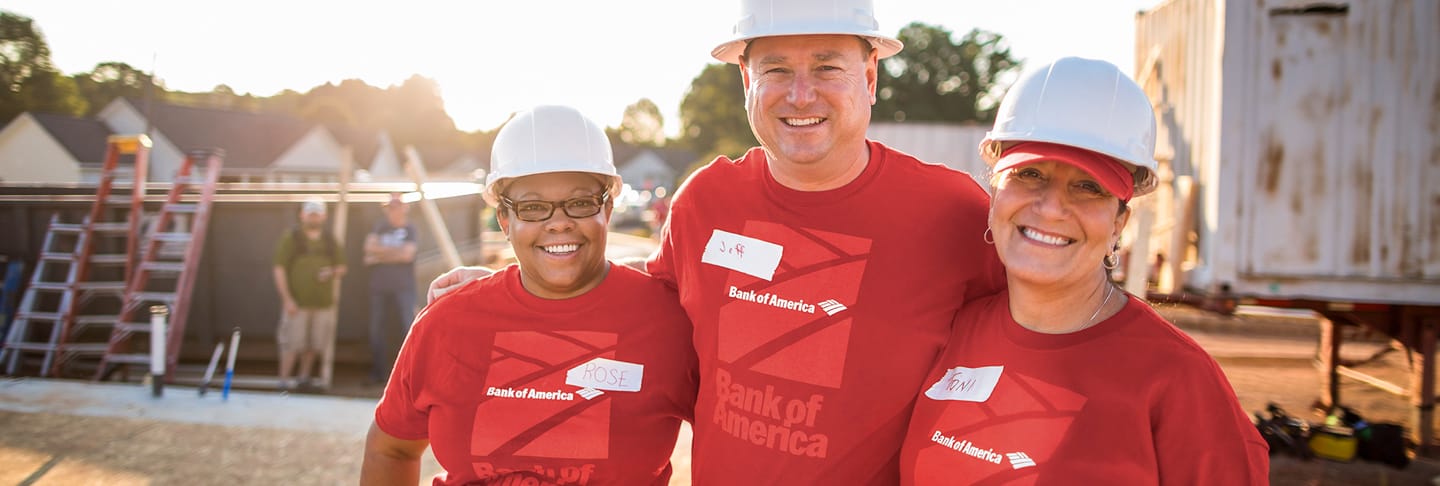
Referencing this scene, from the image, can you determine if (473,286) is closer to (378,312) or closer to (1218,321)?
(378,312)

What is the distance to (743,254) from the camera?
7.49ft

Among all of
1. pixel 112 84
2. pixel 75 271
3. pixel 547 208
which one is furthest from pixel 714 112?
pixel 547 208

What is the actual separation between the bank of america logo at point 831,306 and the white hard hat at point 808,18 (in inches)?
27.2

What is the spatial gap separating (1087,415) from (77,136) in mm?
43979

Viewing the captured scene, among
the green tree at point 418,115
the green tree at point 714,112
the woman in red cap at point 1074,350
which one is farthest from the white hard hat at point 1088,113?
the green tree at point 418,115

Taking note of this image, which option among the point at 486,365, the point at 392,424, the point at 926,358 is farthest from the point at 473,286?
the point at 926,358

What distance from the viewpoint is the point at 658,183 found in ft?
248

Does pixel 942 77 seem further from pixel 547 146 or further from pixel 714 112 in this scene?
pixel 547 146

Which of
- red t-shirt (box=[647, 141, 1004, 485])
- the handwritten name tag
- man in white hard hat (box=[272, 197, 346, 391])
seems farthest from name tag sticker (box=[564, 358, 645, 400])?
man in white hard hat (box=[272, 197, 346, 391])

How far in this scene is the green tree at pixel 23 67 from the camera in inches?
738

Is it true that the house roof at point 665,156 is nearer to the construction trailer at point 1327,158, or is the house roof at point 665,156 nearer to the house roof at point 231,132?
the house roof at point 231,132

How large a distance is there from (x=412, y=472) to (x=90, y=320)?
28.6 feet

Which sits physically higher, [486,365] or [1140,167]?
[1140,167]

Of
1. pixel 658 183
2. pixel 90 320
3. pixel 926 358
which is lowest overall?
pixel 90 320
